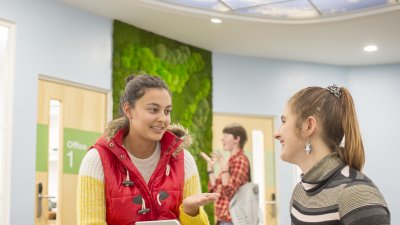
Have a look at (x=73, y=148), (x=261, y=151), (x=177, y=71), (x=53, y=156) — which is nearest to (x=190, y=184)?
(x=53, y=156)

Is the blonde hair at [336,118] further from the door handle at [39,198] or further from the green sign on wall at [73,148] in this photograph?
the green sign on wall at [73,148]

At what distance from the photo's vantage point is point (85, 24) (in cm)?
644

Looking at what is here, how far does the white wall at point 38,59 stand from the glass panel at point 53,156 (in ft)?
0.88

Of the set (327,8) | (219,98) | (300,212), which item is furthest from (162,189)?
(219,98)

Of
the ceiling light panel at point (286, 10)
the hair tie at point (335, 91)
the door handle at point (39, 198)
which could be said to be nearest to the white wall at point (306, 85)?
the ceiling light panel at point (286, 10)

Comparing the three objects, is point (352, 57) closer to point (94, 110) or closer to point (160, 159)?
point (94, 110)

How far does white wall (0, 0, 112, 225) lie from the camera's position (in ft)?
17.9

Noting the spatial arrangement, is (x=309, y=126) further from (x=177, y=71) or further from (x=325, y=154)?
(x=177, y=71)

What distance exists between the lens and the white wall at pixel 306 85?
337 inches

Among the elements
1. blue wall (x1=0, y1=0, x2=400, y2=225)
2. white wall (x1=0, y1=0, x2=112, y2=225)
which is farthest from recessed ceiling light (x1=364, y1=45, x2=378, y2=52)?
white wall (x1=0, y1=0, x2=112, y2=225)

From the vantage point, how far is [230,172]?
5.66 meters

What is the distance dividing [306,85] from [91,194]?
7.12 m

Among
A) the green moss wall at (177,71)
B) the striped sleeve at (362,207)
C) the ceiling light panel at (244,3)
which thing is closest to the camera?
the striped sleeve at (362,207)

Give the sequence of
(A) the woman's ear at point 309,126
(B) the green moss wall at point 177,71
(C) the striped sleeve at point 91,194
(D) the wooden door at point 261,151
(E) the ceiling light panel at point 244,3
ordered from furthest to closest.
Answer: (D) the wooden door at point 261,151
(B) the green moss wall at point 177,71
(E) the ceiling light panel at point 244,3
(C) the striped sleeve at point 91,194
(A) the woman's ear at point 309,126
